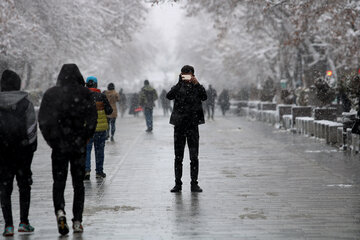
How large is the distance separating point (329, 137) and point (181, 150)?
940cm

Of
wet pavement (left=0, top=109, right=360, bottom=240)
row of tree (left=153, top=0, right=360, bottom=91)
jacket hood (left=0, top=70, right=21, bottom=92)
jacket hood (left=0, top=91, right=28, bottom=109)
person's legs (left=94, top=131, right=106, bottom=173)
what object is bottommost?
wet pavement (left=0, top=109, right=360, bottom=240)

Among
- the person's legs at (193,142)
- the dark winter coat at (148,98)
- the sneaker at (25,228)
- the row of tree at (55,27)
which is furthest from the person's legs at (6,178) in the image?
the dark winter coat at (148,98)

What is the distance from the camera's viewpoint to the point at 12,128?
295 inches

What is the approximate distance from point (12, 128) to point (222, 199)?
334cm

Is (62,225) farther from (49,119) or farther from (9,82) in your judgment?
(9,82)

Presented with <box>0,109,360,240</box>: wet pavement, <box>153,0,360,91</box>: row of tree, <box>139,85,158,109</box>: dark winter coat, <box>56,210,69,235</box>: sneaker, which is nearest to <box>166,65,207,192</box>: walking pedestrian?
<box>0,109,360,240</box>: wet pavement

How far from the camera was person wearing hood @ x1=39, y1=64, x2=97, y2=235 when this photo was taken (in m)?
7.40

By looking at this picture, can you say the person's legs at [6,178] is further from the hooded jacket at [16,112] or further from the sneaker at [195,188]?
the sneaker at [195,188]

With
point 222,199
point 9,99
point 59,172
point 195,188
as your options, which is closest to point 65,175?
point 59,172

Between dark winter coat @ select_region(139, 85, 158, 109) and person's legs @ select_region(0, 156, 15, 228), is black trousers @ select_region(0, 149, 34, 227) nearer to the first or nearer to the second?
person's legs @ select_region(0, 156, 15, 228)

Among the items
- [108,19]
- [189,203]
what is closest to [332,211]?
[189,203]

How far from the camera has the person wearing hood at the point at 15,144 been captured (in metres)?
7.50

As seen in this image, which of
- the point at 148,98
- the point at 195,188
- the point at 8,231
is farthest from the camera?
the point at 148,98

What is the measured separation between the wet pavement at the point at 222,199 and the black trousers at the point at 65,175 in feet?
0.98
